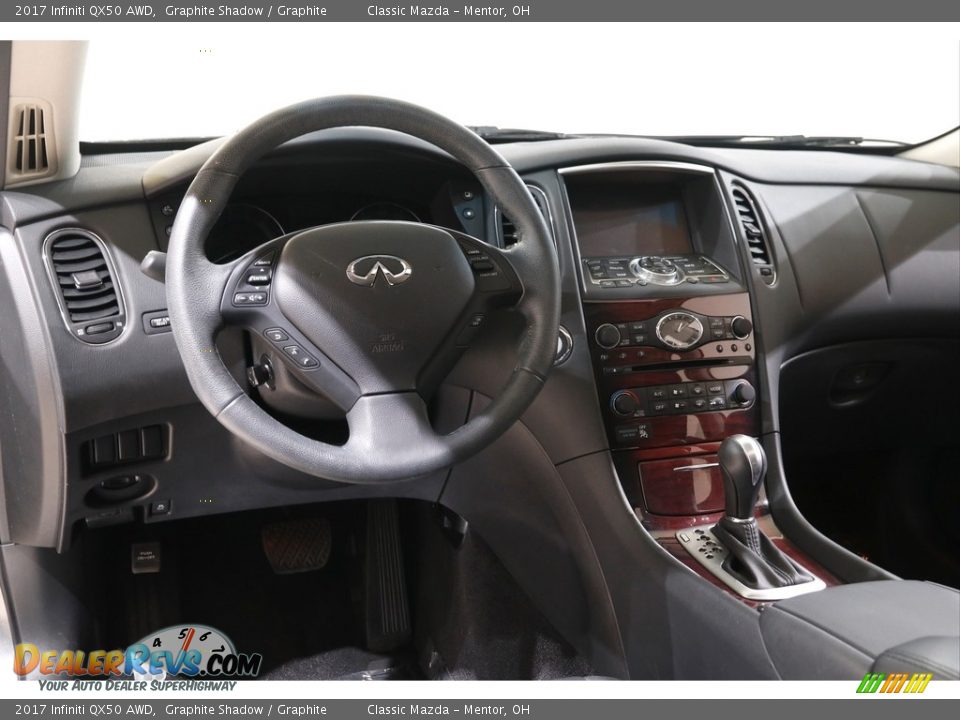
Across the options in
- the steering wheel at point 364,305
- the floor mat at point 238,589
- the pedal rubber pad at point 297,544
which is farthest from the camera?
the pedal rubber pad at point 297,544

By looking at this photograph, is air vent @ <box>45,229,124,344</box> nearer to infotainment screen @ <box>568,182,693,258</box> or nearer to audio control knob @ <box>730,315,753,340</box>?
infotainment screen @ <box>568,182,693,258</box>

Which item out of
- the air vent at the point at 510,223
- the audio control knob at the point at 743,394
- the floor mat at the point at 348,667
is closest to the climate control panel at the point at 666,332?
the audio control knob at the point at 743,394

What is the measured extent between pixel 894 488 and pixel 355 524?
1.42m

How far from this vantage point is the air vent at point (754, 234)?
66.0 inches

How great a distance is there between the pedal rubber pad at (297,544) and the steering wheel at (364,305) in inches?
31.6

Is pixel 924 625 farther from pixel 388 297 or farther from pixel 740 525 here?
pixel 388 297

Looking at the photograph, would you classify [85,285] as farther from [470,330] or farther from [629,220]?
[629,220]

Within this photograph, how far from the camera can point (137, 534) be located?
1.83m

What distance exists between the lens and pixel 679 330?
1576mm

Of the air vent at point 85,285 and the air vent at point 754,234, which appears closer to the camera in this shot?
the air vent at point 85,285

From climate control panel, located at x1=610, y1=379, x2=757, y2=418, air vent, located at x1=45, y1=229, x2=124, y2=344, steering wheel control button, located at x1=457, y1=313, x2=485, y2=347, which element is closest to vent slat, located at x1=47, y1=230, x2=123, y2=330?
air vent, located at x1=45, y1=229, x2=124, y2=344

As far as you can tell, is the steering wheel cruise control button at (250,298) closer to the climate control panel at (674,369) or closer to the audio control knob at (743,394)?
the climate control panel at (674,369)

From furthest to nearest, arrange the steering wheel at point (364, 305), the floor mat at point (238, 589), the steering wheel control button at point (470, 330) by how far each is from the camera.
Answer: the floor mat at point (238, 589) < the steering wheel control button at point (470, 330) < the steering wheel at point (364, 305)

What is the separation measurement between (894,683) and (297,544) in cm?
135
